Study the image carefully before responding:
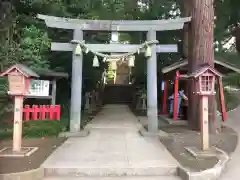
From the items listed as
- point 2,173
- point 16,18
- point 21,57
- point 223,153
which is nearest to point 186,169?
point 223,153

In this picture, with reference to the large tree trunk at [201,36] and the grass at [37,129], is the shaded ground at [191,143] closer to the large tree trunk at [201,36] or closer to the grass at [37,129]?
the large tree trunk at [201,36]

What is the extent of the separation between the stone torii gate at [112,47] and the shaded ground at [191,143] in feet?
3.72

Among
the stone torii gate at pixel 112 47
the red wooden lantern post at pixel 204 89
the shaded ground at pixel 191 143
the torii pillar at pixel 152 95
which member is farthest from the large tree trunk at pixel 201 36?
the red wooden lantern post at pixel 204 89

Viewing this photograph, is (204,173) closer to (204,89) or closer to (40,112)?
(204,89)

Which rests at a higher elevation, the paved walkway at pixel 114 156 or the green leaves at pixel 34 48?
the green leaves at pixel 34 48

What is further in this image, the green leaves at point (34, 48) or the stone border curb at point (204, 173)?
the green leaves at point (34, 48)

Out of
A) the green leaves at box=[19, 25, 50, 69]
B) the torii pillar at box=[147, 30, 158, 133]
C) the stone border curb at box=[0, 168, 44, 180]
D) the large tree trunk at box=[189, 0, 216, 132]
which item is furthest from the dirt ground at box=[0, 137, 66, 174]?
the large tree trunk at box=[189, 0, 216, 132]

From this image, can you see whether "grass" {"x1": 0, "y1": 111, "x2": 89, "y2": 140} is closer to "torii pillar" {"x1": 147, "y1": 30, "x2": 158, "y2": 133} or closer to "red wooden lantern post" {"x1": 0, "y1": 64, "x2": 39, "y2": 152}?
"red wooden lantern post" {"x1": 0, "y1": 64, "x2": 39, "y2": 152}

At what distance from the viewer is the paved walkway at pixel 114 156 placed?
21.4 ft

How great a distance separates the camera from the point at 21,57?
12859 mm

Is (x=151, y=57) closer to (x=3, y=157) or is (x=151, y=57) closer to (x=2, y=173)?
(x=3, y=157)

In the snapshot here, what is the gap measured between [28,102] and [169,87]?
943 cm

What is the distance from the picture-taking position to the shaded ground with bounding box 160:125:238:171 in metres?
6.66

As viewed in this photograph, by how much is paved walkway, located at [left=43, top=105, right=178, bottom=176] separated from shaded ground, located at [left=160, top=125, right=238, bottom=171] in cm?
26
